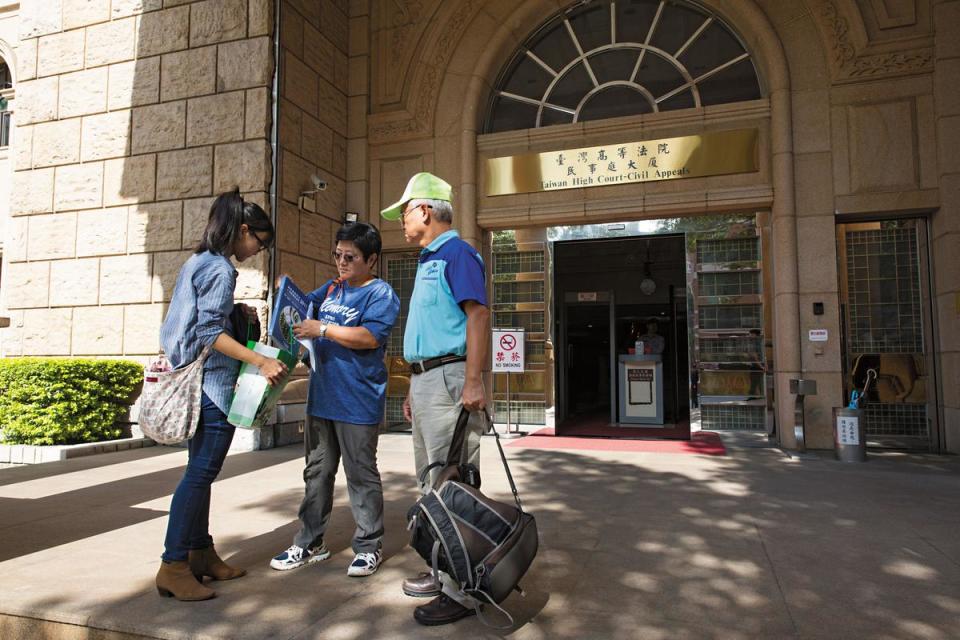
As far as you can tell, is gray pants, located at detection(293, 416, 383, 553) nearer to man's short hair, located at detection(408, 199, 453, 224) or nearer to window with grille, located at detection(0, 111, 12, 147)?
man's short hair, located at detection(408, 199, 453, 224)

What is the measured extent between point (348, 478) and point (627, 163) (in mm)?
6165

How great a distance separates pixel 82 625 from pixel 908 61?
889cm

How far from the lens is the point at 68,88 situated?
829 cm

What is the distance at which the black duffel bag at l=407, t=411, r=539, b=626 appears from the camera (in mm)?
2309

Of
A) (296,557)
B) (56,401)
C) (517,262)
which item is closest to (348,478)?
(296,557)

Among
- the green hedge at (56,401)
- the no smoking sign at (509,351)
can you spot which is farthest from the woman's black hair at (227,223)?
the no smoking sign at (509,351)

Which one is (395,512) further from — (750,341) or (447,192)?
(750,341)

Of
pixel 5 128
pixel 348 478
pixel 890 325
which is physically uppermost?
pixel 5 128

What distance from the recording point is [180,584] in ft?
8.58

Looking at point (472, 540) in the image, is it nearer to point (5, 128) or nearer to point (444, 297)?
point (444, 297)

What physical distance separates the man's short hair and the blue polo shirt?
0.15 metres

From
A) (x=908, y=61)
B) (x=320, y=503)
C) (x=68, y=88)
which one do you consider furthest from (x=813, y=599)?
(x=68, y=88)

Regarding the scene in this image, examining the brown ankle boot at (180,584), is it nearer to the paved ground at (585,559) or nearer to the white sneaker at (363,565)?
the paved ground at (585,559)

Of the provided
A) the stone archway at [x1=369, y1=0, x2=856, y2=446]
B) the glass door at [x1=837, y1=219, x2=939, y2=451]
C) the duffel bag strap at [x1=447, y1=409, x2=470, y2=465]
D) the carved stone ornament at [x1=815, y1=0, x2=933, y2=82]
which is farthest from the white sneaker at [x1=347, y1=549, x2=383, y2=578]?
the carved stone ornament at [x1=815, y1=0, x2=933, y2=82]
